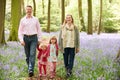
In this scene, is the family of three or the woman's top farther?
the woman's top

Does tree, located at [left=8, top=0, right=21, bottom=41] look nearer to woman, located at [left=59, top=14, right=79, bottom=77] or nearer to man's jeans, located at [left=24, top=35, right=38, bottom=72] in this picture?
man's jeans, located at [left=24, top=35, right=38, bottom=72]

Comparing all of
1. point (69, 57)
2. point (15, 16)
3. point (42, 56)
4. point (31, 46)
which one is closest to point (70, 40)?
point (69, 57)

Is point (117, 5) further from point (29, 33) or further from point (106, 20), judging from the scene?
point (29, 33)

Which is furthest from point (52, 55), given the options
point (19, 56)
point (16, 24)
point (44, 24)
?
point (44, 24)

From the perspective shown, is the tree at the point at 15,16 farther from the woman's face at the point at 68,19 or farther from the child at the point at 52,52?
the woman's face at the point at 68,19

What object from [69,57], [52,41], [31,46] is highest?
[52,41]

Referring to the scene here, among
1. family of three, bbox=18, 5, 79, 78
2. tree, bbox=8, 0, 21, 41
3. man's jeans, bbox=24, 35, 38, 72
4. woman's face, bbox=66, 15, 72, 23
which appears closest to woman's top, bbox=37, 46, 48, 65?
family of three, bbox=18, 5, 79, 78

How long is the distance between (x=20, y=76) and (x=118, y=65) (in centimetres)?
296

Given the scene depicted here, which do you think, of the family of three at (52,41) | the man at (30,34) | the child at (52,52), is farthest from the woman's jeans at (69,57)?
the man at (30,34)

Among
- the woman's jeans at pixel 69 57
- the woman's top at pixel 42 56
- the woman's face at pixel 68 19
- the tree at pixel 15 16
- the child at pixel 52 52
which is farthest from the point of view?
the tree at pixel 15 16

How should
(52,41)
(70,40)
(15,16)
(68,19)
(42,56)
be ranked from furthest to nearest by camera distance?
1. (15,16)
2. (42,56)
3. (52,41)
4. (70,40)
5. (68,19)

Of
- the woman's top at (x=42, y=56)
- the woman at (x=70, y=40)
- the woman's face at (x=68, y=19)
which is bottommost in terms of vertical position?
the woman's top at (x=42, y=56)

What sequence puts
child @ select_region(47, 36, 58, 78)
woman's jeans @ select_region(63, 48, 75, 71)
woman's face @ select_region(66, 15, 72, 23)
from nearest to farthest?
1. woman's face @ select_region(66, 15, 72, 23)
2. woman's jeans @ select_region(63, 48, 75, 71)
3. child @ select_region(47, 36, 58, 78)

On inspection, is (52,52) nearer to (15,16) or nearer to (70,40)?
(70,40)
